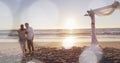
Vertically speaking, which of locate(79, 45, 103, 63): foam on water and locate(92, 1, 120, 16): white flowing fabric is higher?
locate(92, 1, 120, 16): white flowing fabric

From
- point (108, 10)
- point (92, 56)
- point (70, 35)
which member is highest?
point (108, 10)

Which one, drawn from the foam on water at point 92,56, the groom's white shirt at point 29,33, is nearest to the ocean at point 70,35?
the foam on water at point 92,56

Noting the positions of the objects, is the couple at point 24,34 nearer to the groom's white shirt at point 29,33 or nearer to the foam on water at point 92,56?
the groom's white shirt at point 29,33

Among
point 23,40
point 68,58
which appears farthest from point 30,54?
point 68,58

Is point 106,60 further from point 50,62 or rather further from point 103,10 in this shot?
point 103,10

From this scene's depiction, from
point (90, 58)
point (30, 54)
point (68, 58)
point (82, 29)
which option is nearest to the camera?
point (90, 58)

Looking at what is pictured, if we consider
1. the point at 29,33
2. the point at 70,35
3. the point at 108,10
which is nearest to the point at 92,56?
the point at 108,10

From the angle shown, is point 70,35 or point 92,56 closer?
point 92,56

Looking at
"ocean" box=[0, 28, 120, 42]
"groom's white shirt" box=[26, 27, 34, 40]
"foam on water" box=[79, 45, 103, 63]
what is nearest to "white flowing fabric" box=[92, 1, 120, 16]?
Answer: "foam on water" box=[79, 45, 103, 63]

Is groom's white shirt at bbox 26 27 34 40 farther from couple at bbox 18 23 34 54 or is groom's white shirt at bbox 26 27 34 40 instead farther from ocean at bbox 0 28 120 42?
ocean at bbox 0 28 120 42

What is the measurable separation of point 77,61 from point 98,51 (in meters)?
3.13

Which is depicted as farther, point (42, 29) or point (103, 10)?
point (42, 29)

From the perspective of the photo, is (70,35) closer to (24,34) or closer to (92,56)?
(24,34)

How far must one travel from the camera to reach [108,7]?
21938mm
